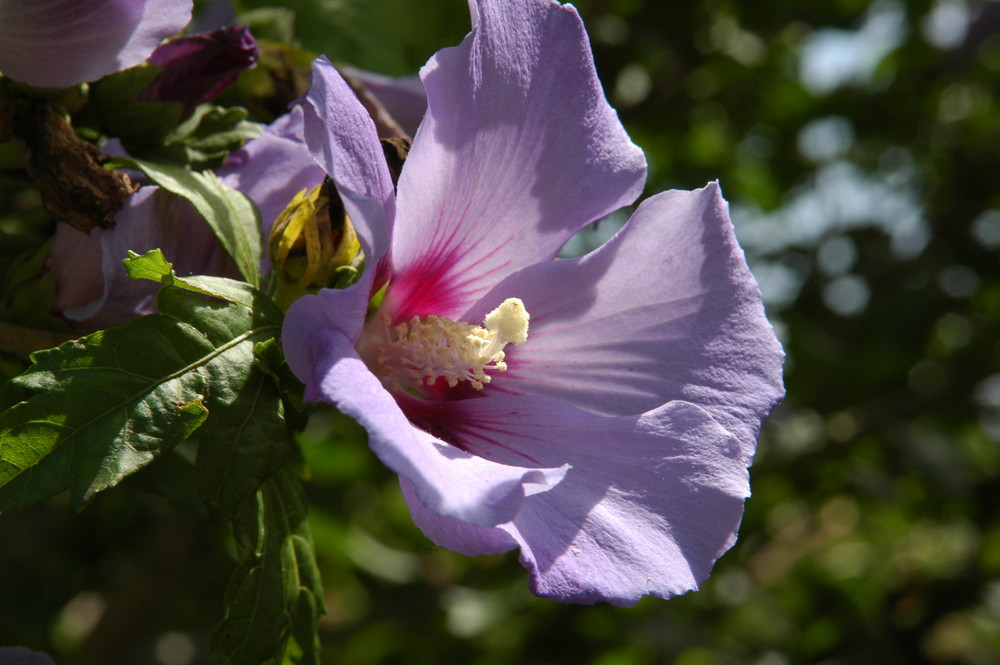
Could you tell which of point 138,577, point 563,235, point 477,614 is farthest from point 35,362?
point 477,614

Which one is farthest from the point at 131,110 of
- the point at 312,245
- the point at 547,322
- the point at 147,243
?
the point at 547,322

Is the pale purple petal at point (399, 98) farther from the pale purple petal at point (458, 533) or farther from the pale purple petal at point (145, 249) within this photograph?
the pale purple petal at point (458, 533)

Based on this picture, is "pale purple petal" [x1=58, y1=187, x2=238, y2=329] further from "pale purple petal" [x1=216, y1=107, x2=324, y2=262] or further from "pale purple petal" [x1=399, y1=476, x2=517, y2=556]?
"pale purple petal" [x1=399, y1=476, x2=517, y2=556]

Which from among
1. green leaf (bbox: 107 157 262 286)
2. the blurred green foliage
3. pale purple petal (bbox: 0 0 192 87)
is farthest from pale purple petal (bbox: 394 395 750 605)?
the blurred green foliage

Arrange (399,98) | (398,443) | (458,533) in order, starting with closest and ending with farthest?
(398,443)
(458,533)
(399,98)

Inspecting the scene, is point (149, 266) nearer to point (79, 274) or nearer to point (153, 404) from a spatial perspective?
point (153, 404)

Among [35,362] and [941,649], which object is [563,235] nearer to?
[35,362]
